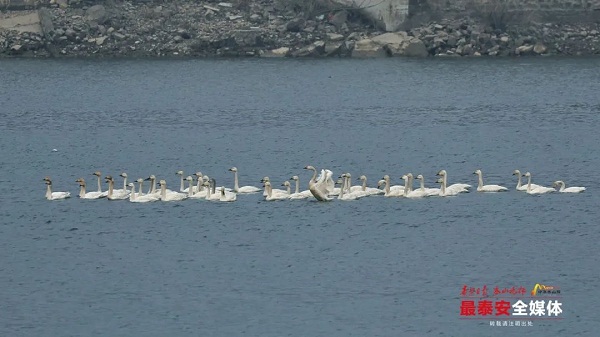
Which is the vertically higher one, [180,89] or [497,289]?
[497,289]

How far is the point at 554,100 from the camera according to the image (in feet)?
274

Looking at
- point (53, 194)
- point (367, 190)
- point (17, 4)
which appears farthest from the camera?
point (17, 4)

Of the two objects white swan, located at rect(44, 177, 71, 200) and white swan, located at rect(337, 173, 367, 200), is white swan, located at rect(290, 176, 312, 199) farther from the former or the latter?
white swan, located at rect(44, 177, 71, 200)

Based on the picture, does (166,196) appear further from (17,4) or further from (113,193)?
(17,4)

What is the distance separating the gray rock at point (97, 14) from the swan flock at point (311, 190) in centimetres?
4595

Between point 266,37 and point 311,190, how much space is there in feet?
155

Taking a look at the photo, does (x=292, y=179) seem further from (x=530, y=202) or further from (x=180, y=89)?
(x=180, y=89)

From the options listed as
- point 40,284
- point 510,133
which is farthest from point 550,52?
point 40,284

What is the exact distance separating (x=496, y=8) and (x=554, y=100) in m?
20.3

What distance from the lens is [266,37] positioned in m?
102

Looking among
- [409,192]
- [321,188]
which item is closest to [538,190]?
[409,192]

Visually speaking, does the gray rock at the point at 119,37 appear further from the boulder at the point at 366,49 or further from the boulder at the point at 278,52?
the boulder at the point at 366,49

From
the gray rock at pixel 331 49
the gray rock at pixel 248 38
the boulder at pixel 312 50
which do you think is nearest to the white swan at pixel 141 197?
the boulder at pixel 312 50

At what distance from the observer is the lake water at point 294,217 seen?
142ft
